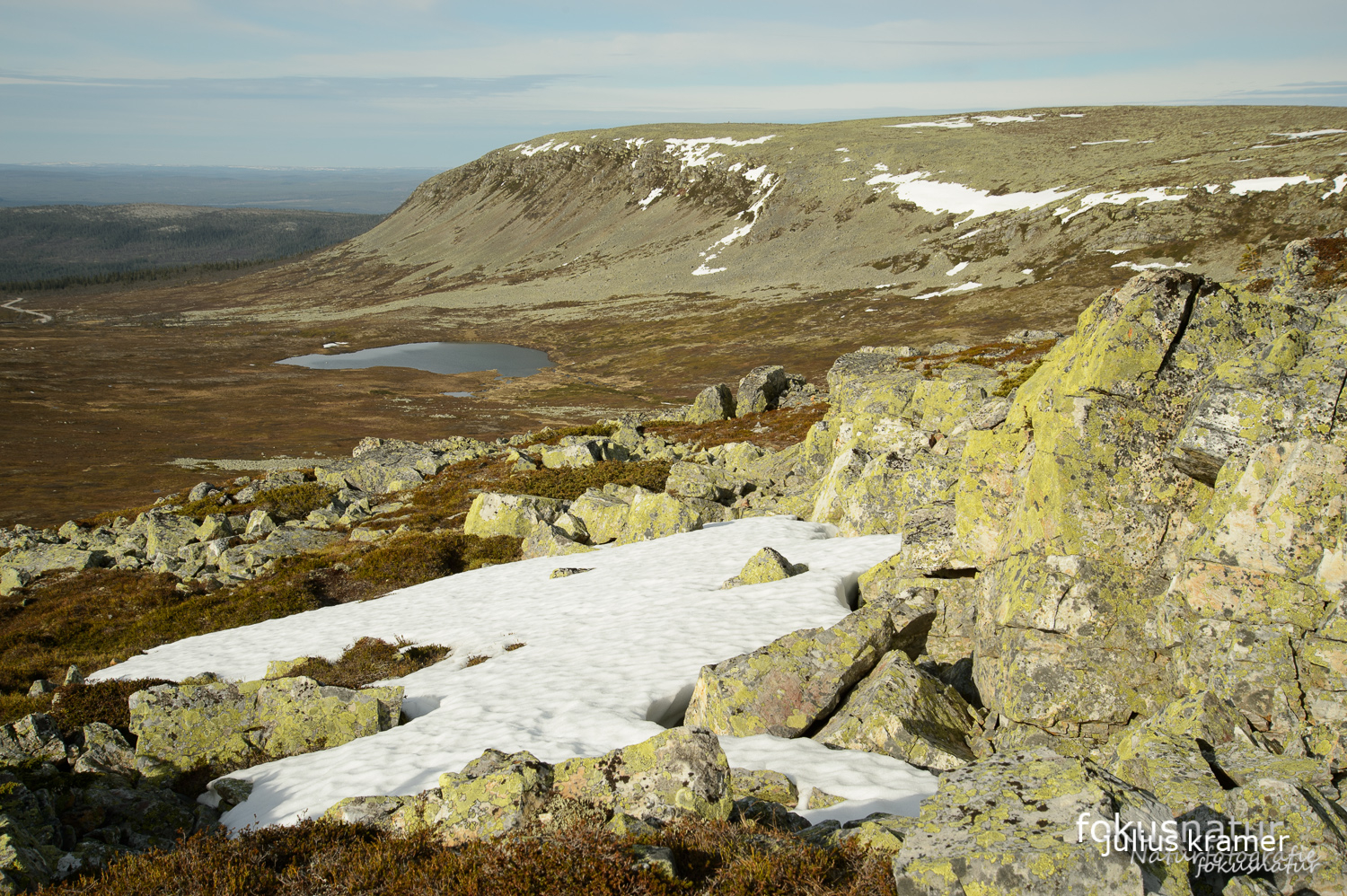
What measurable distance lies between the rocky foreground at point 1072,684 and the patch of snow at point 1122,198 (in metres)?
166

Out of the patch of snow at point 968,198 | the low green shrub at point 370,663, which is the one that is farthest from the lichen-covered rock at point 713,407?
the patch of snow at point 968,198

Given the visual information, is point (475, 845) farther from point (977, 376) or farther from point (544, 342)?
point (544, 342)

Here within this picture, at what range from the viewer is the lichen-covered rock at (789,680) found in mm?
11625

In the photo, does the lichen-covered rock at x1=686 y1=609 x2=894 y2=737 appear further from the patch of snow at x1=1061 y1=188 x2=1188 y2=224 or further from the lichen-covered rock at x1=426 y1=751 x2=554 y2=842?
the patch of snow at x1=1061 y1=188 x2=1188 y2=224

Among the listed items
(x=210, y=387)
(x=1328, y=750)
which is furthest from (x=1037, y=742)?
(x=210, y=387)

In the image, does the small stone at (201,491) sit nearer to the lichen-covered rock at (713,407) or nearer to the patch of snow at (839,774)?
the lichen-covered rock at (713,407)

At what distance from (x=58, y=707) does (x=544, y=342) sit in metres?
157

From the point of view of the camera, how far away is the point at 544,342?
168250mm

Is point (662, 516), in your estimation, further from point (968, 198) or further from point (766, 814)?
point (968, 198)

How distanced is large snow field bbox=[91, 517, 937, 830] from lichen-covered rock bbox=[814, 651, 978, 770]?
1.01 ft

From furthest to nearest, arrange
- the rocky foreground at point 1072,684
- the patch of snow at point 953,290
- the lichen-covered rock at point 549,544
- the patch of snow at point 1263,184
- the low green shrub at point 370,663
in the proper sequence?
the patch of snow at point 953,290 → the patch of snow at point 1263,184 → the lichen-covered rock at point 549,544 → the low green shrub at point 370,663 → the rocky foreground at point 1072,684

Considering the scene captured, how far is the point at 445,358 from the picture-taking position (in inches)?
6294

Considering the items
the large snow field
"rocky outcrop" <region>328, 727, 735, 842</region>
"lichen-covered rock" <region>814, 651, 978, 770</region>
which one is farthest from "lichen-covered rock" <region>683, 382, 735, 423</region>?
"rocky outcrop" <region>328, 727, 735, 842</region>

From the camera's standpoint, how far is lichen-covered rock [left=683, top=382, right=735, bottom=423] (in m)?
57.3
